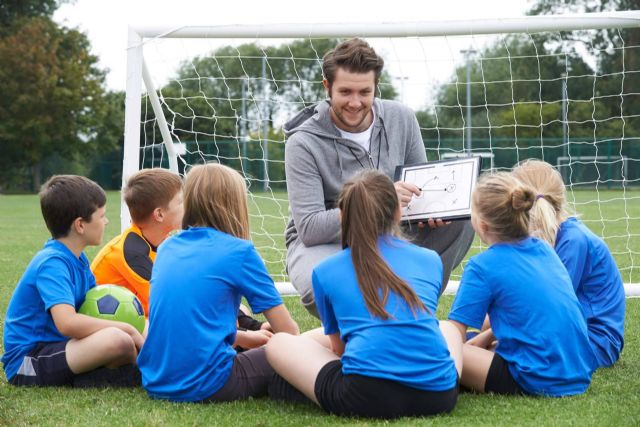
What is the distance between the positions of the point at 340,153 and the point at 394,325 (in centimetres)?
178

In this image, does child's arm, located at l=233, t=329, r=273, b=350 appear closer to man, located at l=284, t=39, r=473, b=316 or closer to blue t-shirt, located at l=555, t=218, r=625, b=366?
man, located at l=284, t=39, r=473, b=316

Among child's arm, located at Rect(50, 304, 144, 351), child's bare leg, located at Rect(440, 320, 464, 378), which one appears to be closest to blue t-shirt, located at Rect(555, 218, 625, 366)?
child's bare leg, located at Rect(440, 320, 464, 378)

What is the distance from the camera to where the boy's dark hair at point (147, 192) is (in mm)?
4113

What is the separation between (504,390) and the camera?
3406mm

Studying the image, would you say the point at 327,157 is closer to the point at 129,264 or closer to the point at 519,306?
the point at 129,264

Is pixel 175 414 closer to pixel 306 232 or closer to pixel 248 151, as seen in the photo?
pixel 306 232

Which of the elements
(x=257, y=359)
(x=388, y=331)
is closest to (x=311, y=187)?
(x=257, y=359)

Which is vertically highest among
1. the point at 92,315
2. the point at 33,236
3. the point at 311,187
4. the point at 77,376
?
the point at 311,187

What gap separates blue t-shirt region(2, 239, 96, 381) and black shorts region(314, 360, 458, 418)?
1.15 metres

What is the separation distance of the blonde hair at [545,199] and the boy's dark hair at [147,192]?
161 cm

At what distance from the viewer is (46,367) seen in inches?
143

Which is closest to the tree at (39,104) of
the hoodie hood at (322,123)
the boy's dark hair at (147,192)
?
the hoodie hood at (322,123)

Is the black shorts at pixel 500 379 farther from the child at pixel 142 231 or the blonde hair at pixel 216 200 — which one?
the child at pixel 142 231

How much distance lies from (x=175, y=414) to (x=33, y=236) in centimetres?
1007
